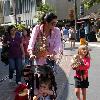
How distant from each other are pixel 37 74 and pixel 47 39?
566mm

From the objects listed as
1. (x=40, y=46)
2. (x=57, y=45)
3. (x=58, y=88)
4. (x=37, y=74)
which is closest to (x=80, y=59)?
(x=57, y=45)

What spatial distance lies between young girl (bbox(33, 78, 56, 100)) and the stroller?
0.05 metres

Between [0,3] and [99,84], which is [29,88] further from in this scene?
[0,3]

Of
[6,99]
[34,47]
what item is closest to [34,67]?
[34,47]

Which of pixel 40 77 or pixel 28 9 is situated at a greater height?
pixel 28 9

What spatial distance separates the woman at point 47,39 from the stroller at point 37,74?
12cm

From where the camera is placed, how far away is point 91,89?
11.4 meters

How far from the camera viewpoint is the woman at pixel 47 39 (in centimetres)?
680

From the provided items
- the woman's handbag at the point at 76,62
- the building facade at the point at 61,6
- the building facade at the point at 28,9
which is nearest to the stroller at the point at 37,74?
the woman's handbag at the point at 76,62

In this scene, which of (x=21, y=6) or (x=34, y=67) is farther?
(x=21, y=6)

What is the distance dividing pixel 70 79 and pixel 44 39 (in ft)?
21.3

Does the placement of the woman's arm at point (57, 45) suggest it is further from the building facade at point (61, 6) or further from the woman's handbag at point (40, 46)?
the building facade at point (61, 6)

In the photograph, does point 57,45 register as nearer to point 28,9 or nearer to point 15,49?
point 15,49

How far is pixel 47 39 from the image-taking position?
6.96 metres
